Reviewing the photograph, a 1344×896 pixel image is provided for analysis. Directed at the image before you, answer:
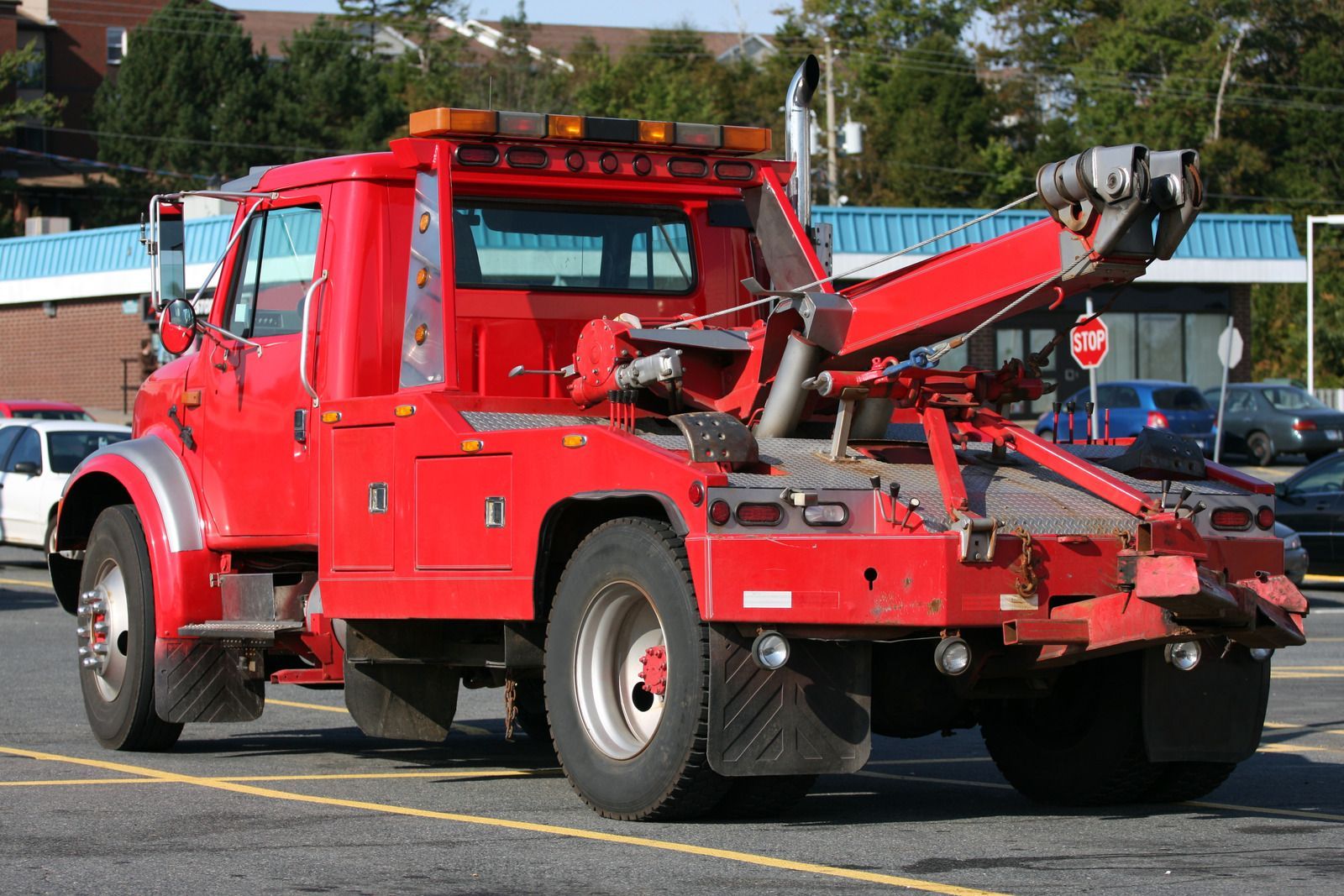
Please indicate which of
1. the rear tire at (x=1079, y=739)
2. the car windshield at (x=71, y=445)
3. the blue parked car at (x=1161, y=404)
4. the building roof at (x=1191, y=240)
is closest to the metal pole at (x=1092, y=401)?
the rear tire at (x=1079, y=739)

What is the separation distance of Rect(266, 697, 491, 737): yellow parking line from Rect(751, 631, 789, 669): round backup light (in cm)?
459

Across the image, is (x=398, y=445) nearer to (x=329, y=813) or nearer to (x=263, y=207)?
(x=329, y=813)

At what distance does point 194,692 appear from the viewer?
33.5 ft

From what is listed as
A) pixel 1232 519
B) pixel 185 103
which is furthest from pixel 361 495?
pixel 185 103

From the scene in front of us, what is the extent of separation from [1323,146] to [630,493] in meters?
76.5

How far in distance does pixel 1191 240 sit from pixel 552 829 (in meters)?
41.4

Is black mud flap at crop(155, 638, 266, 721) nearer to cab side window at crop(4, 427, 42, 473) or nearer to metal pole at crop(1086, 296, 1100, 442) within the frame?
metal pole at crop(1086, 296, 1100, 442)

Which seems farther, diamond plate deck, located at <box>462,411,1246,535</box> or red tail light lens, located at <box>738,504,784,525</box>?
diamond plate deck, located at <box>462,411,1246,535</box>

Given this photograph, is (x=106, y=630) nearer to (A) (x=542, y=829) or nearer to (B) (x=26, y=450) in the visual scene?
(A) (x=542, y=829)

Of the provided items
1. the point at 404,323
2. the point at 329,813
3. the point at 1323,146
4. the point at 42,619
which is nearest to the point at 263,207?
the point at 404,323

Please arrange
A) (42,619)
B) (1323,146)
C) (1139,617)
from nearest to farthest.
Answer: (1139,617) → (42,619) → (1323,146)

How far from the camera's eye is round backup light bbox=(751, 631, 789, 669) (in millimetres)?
7336

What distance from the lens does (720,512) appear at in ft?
24.0

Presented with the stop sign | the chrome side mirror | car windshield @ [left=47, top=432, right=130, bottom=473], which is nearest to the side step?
the chrome side mirror
